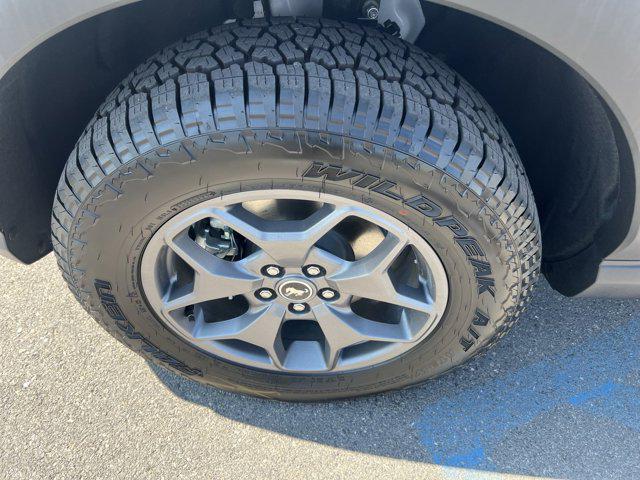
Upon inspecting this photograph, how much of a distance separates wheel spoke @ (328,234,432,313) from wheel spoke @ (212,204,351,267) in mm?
144

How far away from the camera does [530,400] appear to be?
2020 millimetres

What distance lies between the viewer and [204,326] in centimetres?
181

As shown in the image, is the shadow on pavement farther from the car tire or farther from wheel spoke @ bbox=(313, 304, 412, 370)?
the car tire

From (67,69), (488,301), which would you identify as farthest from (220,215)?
(488,301)

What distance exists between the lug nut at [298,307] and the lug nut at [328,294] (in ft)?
0.25

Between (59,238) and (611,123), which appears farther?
(59,238)

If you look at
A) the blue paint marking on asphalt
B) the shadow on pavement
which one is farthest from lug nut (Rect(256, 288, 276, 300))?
the blue paint marking on asphalt

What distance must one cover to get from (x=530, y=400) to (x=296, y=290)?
101 centimetres

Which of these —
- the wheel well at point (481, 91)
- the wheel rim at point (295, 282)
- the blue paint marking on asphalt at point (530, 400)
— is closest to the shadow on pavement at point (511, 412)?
the blue paint marking on asphalt at point (530, 400)

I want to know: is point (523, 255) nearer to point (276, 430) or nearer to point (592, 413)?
point (592, 413)

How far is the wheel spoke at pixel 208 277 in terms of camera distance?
156 centimetres

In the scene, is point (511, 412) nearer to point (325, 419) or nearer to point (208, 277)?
point (325, 419)

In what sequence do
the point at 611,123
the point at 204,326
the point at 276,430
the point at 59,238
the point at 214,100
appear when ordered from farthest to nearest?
the point at 276,430 → the point at 204,326 → the point at 59,238 → the point at 611,123 → the point at 214,100

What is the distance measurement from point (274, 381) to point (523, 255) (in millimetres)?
927
